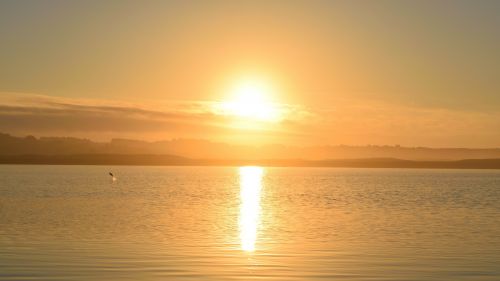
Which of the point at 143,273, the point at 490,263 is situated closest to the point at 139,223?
the point at 143,273

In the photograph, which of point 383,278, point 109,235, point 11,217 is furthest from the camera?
point 11,217

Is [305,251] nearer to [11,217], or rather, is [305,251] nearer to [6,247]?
[6,247]

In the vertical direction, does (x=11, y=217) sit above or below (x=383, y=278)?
above

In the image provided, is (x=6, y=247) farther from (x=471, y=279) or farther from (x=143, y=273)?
(x=471, y=279)

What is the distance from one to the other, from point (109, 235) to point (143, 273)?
1319 centimetres

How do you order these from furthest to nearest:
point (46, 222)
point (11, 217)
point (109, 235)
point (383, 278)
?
point (11, 217)
point (46, 222)
point (109, 235)
point (383, 278)

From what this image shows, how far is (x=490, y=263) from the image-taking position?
2870cm

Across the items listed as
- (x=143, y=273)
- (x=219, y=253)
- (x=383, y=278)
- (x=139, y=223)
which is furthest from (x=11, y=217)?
(x=383, y=278)

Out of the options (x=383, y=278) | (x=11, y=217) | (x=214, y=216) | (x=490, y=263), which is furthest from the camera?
(x=214, y=216)

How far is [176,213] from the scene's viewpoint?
5575 cm

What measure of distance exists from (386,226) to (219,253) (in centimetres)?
1788

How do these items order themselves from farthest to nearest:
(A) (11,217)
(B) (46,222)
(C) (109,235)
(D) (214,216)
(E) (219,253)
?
(D) (214,216) → (A) (11,217) → (B) (46,222) → (C) (109,235) → (E) (219,253)

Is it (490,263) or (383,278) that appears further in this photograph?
(490,263)

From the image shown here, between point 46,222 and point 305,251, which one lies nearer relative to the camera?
point 305,251
